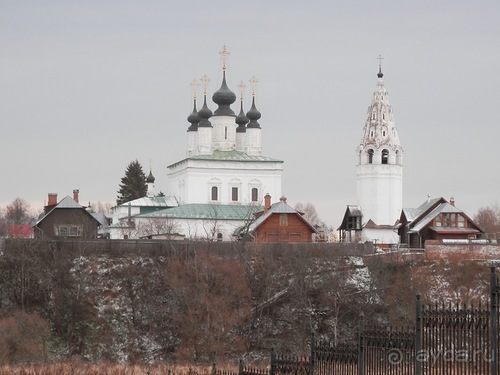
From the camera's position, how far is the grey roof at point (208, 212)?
6512 cm

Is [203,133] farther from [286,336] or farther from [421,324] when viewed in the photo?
[421,324]

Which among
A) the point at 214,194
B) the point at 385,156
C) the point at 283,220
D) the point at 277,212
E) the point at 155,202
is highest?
the point at 385,156

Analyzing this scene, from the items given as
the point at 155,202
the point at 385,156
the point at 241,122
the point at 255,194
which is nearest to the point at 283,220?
the point at 385,156

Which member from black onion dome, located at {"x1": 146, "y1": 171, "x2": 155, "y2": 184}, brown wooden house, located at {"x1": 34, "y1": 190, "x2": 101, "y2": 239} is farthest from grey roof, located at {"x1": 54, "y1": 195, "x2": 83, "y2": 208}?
black onion dome, located at {"x1": 146, "y1": 171, "x2": 155, "y2": 184}

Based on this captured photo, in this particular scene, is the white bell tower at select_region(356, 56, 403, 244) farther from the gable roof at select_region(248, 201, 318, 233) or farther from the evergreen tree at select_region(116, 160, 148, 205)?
the evergreen tree at select_region(116, 160, 148, 205)

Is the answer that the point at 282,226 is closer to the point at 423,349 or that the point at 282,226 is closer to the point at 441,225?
the point at 441,225

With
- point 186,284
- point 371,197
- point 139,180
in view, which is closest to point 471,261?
point 186,284

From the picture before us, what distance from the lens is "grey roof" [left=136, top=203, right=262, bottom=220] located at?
65125mm

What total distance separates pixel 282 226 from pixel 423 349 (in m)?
41.4

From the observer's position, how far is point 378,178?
6531 centimetres

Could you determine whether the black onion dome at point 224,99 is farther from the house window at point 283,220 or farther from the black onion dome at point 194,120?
the house window at point 283,220

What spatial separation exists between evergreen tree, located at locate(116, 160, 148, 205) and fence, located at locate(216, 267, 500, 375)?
66.3 meters

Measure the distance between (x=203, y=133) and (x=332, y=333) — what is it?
31.1m

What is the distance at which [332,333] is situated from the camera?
41.1m
